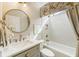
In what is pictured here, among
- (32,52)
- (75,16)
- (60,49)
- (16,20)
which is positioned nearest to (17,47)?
(32,52)

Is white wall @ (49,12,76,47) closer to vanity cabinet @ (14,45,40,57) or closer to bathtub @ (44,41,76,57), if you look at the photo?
bathtub @ (44,41,76,57)

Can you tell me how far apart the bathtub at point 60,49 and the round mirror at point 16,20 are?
352mm

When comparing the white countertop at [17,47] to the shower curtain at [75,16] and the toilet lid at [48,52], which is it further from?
the shower curtain at [75,16]

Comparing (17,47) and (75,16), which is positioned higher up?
(75,16)

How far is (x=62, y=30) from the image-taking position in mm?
1261

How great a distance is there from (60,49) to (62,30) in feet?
0.73

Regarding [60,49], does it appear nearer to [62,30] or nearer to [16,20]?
[62,30]

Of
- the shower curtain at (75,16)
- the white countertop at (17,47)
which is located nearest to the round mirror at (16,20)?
the white countertop at (17,47)

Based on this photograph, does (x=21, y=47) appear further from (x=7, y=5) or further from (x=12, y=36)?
(x=7, y=5)

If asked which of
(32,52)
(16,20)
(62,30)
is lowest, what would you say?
(32,52)

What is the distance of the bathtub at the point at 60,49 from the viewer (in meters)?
1.22

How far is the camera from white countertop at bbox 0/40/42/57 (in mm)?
1192

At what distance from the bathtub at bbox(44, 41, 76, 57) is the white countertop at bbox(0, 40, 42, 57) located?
0.13 metres

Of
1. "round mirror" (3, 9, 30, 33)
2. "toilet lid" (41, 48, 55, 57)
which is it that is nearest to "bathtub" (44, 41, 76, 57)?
"toilet lid" (41, 48, 55, 57)
